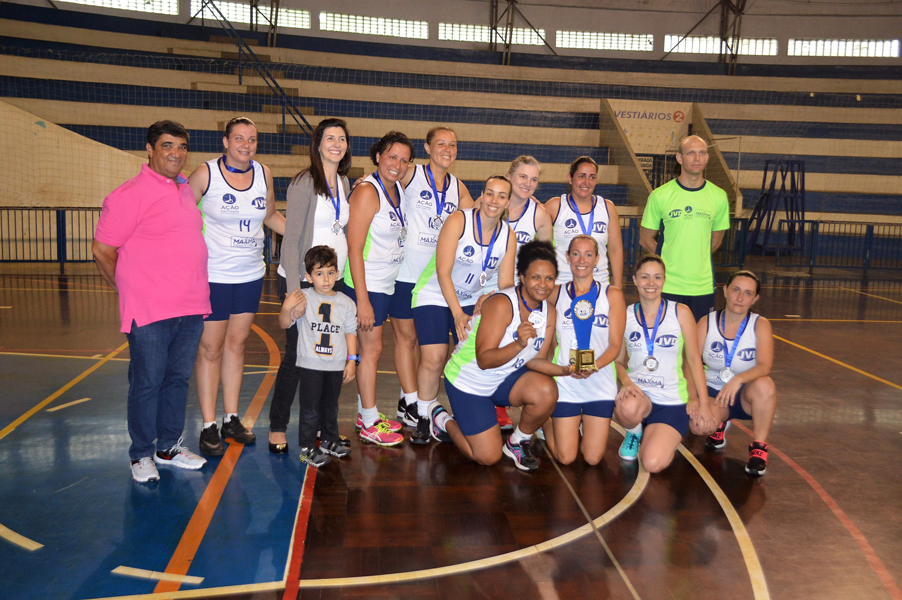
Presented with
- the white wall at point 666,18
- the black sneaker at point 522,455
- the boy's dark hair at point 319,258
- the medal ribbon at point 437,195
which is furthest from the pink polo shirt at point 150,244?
the white wall at point 666,18

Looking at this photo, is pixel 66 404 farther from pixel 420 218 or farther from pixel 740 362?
pixel 740 362

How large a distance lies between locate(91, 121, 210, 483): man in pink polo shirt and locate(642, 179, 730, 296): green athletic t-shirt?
3218 millimetres

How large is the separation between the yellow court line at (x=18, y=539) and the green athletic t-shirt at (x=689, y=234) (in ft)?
13.7

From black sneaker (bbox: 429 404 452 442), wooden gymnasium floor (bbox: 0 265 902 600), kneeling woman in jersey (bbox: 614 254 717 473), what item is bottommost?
wooden gymnasium floor (bbox: 0 265 902 600)

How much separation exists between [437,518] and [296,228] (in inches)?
74.9

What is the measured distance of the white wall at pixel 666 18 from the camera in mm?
20156

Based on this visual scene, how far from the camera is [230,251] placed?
427 cm

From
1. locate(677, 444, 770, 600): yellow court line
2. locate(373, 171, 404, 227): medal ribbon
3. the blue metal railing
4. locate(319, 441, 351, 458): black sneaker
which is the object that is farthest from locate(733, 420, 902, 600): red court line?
the blue metal railing

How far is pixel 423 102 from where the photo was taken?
18484 mm

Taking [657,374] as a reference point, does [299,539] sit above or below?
below

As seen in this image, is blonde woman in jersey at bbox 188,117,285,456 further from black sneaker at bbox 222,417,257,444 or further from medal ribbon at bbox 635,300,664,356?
medal ribbon at bbox 635,300,664,356

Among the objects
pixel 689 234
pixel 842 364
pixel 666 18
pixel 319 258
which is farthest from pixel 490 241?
pixel 666 18

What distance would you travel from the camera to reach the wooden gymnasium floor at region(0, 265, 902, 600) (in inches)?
118

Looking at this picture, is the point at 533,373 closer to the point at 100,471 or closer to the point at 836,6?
the point at 100,471
